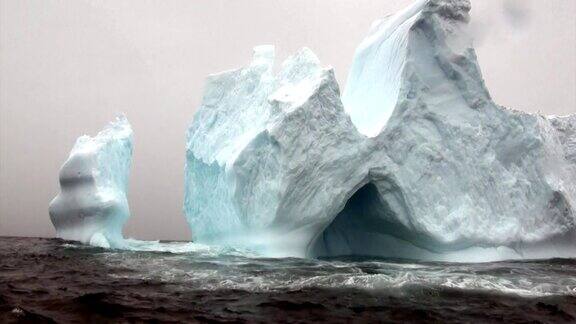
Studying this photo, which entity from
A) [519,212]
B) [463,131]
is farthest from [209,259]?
[519,212]

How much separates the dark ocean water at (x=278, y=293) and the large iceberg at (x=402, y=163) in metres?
2.06

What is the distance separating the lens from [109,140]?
16.6 meters

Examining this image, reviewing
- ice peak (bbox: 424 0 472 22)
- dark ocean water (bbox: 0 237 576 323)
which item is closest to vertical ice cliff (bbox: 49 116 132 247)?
dark ocean water (bbox: 0 237 576 323)

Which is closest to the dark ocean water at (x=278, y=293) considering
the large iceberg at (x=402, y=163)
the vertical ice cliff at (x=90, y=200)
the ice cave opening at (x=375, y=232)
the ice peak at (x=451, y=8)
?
the large iceberg at (x=402, y=163)

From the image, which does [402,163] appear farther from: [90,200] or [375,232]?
[90,200]

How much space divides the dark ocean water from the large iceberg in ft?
6.77

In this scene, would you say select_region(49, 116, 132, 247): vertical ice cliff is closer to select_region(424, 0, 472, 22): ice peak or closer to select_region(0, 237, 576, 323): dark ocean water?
select_region(0, 237, 576, 323): dark ocean water

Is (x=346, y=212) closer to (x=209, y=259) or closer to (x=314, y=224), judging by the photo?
(x=314, y=224)

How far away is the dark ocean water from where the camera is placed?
601cm

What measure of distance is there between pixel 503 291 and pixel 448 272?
2.12 meters

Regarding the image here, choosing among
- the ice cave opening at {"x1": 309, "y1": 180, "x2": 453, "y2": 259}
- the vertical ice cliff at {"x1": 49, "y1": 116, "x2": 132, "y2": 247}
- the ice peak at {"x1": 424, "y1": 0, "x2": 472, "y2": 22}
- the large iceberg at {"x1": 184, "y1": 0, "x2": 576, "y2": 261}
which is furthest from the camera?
the vertical ice cliff at {"x1": 49, "y1": 116, "x2": 132, "y2": 247}

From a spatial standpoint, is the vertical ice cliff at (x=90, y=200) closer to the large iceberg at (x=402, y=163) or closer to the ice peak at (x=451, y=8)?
the large iceberg at (x=402, y=163)

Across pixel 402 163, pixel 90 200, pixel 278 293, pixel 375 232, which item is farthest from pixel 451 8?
pixel 90 200

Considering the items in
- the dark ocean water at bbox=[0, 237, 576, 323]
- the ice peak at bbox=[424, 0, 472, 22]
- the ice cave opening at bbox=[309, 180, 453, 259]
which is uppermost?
the ice peak at bbox=[424, 0, 472, 22]
